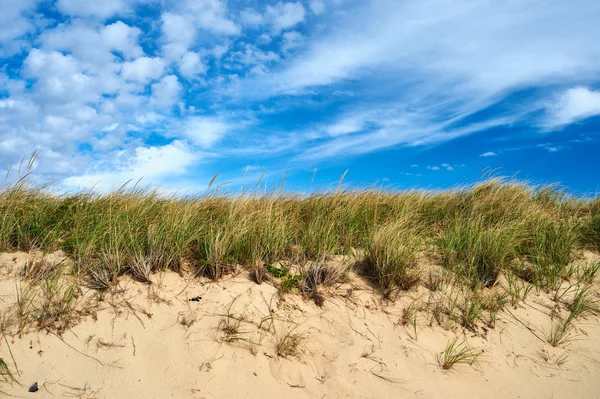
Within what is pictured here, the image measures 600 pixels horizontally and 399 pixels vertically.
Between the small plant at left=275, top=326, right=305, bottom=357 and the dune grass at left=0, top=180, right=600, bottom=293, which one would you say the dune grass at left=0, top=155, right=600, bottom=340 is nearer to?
the dune grass at left=0, top=180, right=600, bottom=293

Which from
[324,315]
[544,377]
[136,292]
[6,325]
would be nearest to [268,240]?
[324,315]

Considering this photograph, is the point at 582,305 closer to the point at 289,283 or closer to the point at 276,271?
the point at 289,283

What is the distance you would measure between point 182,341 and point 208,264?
0.96m

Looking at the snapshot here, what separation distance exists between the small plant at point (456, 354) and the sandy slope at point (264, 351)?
7 cm

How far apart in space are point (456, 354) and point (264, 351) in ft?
6.37

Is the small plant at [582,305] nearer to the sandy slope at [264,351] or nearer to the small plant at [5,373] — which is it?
the sandy slope at [264,351]

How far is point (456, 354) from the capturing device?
3992 millimetres

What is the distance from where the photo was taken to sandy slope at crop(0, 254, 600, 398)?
333 cm

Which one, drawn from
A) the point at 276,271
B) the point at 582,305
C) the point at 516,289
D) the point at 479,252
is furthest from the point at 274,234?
the point at 582,305

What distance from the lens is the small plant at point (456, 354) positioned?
385cm

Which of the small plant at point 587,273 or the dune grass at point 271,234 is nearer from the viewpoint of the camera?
the dune grass at point 271,234

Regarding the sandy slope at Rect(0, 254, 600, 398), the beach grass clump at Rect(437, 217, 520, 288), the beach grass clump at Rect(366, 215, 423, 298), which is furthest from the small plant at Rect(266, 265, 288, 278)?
the beach grass clump at Rect(437, 217, 520, 288)

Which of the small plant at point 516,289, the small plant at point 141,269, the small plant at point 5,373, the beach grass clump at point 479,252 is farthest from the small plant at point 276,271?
the small plant at point 516,289

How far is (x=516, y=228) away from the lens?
5.53 metres
